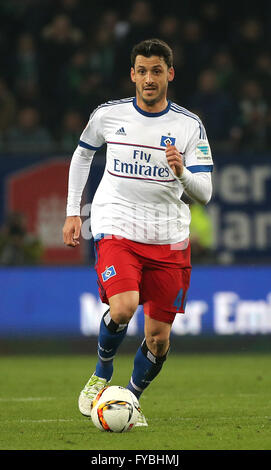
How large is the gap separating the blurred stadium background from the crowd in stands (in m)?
0.02

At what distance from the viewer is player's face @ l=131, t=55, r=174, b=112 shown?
648 cm

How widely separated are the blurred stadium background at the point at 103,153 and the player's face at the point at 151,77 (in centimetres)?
601

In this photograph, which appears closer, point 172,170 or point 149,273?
point 172,170

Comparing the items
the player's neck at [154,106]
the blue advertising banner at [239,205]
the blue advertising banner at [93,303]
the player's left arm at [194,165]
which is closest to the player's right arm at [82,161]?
the player's neck at [154,106]

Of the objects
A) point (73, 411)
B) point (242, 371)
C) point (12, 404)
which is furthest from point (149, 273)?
point (242, 371)

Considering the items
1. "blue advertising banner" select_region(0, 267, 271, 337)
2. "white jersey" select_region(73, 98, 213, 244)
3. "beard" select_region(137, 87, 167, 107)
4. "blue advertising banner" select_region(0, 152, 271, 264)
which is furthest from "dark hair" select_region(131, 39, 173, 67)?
"blue advertising banner" select_region(0, 152, 271, 264)

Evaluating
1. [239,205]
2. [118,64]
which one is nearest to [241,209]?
[239,205]

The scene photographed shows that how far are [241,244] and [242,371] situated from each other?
438cm

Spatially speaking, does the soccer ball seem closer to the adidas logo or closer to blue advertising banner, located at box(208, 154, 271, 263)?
the adidas logo

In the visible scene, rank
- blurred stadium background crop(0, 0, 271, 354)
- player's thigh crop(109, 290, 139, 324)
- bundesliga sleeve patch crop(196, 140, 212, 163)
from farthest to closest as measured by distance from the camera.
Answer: blurred stadium background crop(0, 0, 271, 354) → bundesliga sleeve patch crop(196, 140, 212, 163) → player's thigh crop(109, 290, 139, 324)

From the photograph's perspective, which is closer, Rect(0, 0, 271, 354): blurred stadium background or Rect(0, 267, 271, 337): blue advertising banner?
Rect(0, 267, 271, 337): blue advertising banner

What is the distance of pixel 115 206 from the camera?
6.61 m
